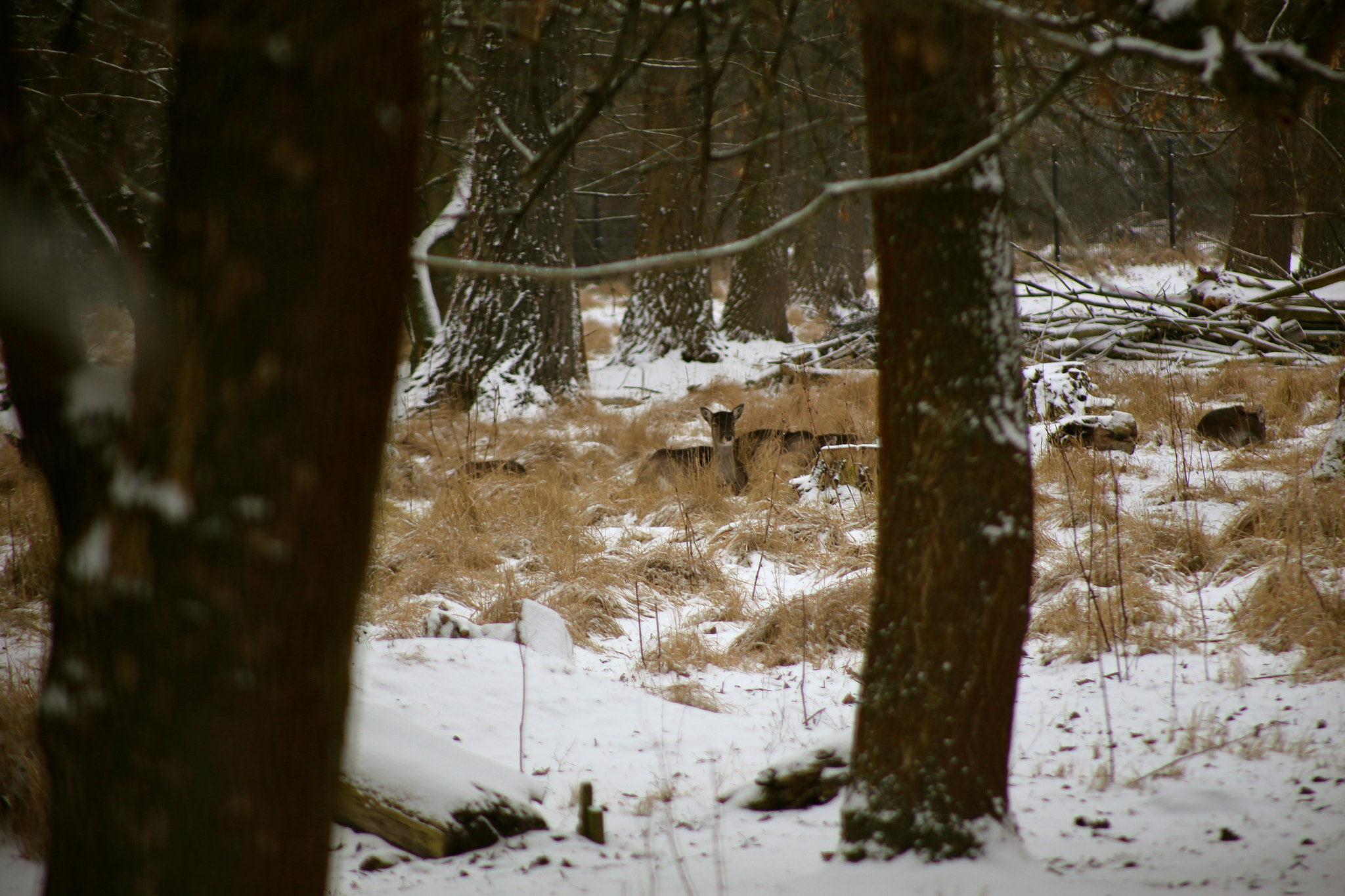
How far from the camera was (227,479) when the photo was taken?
0.98 m

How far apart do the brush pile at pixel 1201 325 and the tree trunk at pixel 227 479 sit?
6089 mm

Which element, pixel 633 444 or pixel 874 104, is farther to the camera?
pixel 633 444

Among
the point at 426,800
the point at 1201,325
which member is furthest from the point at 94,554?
the point at 1201,325

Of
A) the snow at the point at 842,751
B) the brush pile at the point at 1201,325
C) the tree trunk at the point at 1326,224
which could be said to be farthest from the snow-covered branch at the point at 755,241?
the brush pile at the point at 1201,325

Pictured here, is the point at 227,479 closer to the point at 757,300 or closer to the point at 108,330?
the point at 108,330

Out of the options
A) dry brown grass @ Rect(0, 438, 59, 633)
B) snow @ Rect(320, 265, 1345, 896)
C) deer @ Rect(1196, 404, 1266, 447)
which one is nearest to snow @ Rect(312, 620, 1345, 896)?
snow @ Rect(320, 265, 1345, 896)

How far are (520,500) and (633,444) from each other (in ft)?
5.38

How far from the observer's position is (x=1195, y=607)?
3.39 meters

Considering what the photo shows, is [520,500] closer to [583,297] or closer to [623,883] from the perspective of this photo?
[623,883]

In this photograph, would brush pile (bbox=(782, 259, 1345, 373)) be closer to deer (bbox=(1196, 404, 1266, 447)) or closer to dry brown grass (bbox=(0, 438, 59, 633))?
deer (bbox=(1196, 404, 1266, 447))

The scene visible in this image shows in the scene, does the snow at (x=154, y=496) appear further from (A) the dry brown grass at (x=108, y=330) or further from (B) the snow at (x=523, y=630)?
(B) the snow at (x=523, y=630)

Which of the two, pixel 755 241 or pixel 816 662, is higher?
pixel 755 241

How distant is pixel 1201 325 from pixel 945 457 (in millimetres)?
6302

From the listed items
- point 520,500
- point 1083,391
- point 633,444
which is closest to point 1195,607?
point 1083,391
